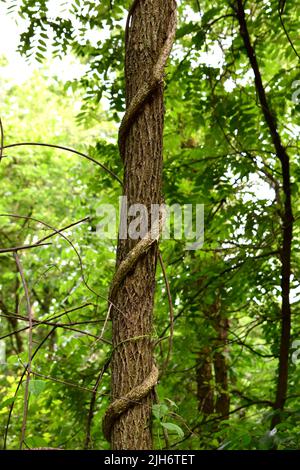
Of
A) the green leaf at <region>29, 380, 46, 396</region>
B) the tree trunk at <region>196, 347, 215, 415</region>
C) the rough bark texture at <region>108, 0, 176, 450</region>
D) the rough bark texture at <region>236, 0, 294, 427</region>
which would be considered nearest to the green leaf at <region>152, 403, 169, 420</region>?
the rough bark texture at <region>108, 0, 176, 450</region>

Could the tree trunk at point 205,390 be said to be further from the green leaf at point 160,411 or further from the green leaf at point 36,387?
the green leaf at point 36,387

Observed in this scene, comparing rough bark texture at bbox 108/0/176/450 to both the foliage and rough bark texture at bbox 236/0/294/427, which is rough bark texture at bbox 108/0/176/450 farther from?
rough bark texture at bbox 236/0/294/427

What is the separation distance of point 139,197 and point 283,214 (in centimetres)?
137

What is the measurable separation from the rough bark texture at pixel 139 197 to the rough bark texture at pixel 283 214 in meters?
0.99

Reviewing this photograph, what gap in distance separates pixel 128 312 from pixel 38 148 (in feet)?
24.3

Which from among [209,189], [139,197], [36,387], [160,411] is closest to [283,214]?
[209,189]

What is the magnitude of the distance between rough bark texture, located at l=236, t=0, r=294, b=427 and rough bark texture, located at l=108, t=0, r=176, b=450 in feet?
3.25

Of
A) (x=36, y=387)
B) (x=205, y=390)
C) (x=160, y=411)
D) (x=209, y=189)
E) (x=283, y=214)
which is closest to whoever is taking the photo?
(x=36, y=387)

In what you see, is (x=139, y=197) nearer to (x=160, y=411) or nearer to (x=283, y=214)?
(x=160, y=411)

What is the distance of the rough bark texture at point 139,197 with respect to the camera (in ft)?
4.79

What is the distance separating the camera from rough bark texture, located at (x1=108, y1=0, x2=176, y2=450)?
146 centimetres

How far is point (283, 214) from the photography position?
9.04 feet

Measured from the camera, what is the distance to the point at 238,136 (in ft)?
9.50

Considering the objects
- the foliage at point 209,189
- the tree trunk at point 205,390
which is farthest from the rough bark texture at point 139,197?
the tree trunk at point 205,390
